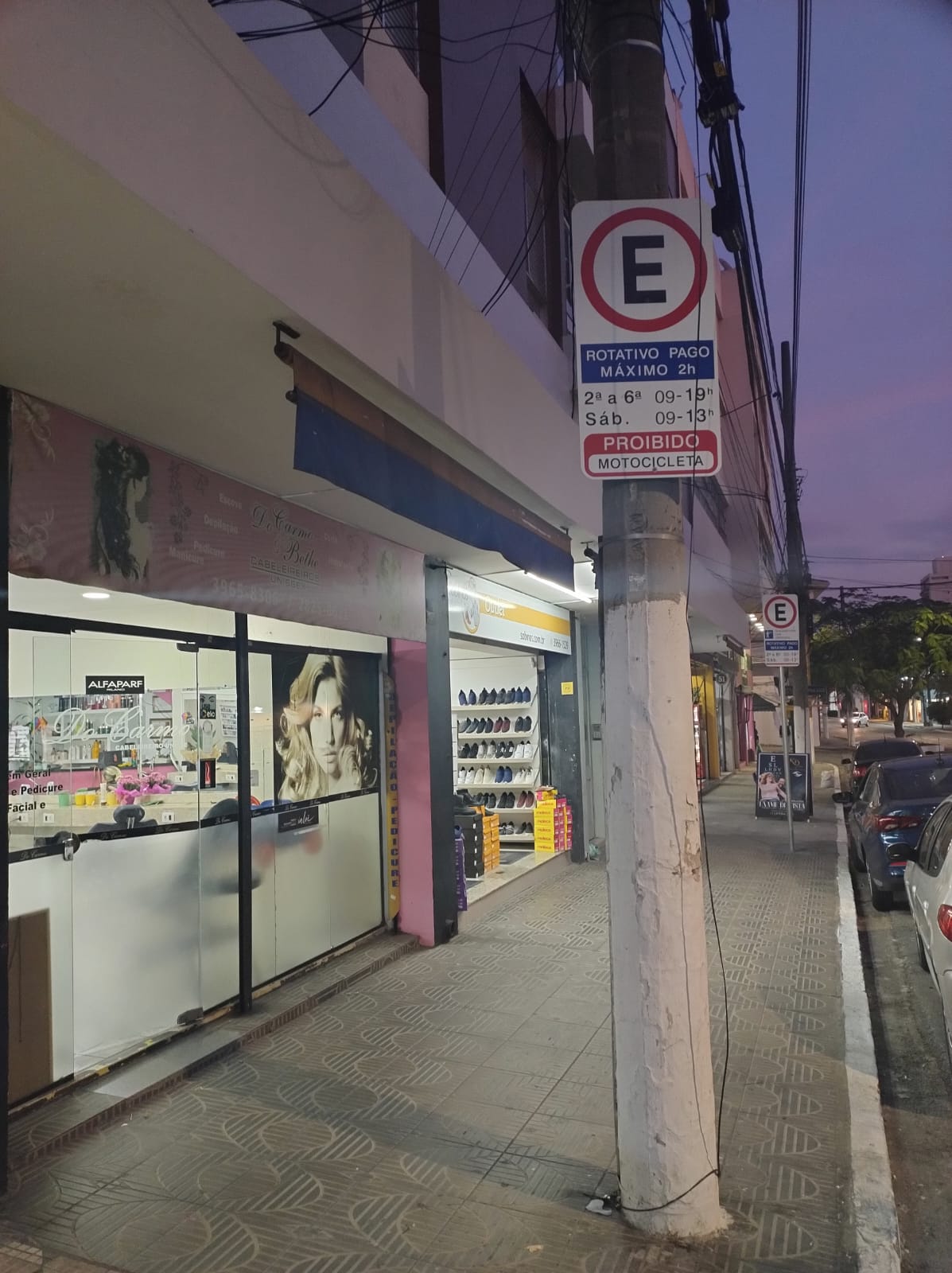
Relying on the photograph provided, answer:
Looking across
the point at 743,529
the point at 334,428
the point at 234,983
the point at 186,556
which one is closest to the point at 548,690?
the point at 234,983

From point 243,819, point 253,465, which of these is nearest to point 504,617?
point 243,819

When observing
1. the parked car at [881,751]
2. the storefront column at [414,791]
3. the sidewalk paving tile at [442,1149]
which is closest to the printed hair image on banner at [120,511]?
the sidewalk paving tile at [442,1149]

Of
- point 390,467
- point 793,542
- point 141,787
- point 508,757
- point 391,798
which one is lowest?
point 391,798

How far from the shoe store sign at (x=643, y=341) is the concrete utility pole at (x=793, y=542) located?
43.2 ft

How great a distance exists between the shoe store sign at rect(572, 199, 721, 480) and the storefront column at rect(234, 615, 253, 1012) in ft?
12.4

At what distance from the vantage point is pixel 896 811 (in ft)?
31.3

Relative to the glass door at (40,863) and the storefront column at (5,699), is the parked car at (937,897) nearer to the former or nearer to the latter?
the storefront column at (5,699)

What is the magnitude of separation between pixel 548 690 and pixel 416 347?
9019 mm

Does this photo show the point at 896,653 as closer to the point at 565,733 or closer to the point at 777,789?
the point at 777,789

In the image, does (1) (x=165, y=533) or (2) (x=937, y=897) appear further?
(2) (x=937, y=897)

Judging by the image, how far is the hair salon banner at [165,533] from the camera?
4.56 meters

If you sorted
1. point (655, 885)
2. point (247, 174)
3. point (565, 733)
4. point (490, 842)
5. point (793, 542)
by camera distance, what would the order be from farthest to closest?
point (793, 542) < point (565, 733) < point (490, 842) < point (655, 885) < point (247, 174)

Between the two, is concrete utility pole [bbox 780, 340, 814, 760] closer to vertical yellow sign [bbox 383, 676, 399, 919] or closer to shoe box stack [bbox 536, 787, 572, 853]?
shoe box stack [bbox 536, 787, 572, 853]

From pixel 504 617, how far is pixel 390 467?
20.6 ft
